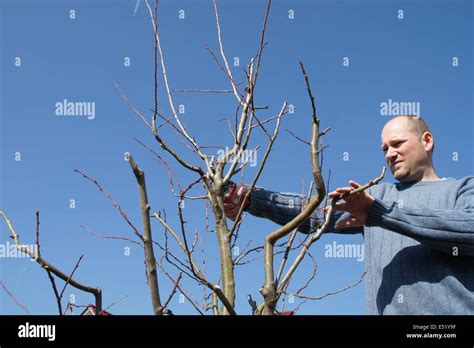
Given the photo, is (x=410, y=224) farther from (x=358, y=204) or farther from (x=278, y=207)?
(x=278, y=207)

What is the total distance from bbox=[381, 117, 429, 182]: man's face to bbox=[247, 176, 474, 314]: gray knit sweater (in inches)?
3.0

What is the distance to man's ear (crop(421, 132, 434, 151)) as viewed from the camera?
281 cm

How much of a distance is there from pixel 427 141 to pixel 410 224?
0.68 metres

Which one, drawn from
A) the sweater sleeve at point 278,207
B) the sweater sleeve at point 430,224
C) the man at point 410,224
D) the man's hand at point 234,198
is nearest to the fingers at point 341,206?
the man at point 410,224

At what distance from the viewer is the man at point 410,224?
2.34 meters

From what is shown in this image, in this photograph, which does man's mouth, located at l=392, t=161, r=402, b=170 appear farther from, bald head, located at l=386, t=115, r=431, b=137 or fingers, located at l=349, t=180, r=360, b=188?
fingers, located at l=349, t=180, r=360, b=188

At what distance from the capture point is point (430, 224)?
2.35 meters

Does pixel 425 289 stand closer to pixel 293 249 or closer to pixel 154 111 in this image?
pixel 293 249
